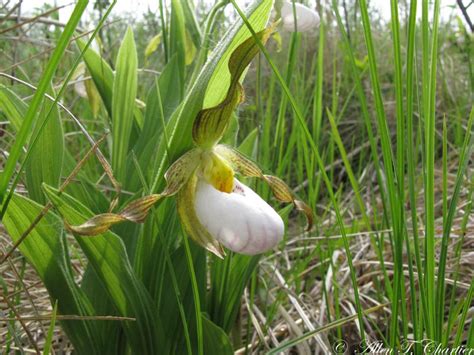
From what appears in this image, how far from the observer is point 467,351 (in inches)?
28.4

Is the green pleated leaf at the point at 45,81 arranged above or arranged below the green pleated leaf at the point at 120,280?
above

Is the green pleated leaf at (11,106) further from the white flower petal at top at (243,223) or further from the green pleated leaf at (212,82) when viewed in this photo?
the white flower petal at top at (243,223)

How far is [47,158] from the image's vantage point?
971 mm

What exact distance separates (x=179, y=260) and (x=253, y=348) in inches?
12.8

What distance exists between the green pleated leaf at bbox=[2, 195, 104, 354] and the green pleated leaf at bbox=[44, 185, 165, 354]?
46 millimetres

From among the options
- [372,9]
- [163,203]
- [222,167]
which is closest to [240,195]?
[222,167]

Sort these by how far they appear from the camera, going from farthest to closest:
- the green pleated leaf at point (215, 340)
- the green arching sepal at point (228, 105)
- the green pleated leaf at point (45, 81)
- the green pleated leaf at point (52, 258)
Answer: the green pleated leaf at point (215, 340) → the green pleated leaf at point (52, 258) → the green arching sepal at point (228, 105) → the green pleated leaf at point (45, 81)

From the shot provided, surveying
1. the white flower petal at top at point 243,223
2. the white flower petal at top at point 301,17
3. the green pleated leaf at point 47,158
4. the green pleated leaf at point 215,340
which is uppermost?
the white flower petal at top at point 301,17

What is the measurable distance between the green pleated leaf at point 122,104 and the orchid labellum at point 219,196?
0.30 metres

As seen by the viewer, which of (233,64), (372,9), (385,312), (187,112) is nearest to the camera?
(233,64)

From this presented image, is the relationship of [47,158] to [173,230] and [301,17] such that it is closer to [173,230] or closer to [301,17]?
[173,230]

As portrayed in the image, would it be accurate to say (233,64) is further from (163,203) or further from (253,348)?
(253,348)

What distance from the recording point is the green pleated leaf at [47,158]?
967 mm

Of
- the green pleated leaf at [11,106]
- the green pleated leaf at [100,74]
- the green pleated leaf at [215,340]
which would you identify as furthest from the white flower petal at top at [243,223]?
the green pleated leaf at [100,74]
